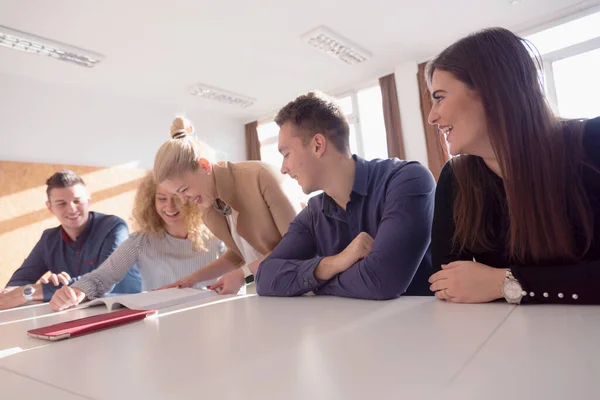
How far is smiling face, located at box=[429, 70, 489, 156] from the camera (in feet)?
3.49

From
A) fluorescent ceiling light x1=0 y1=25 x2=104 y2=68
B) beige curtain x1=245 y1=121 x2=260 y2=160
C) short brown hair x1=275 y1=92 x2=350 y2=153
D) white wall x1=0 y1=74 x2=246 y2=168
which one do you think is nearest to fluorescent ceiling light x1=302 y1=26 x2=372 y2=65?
fluorescent ceiling light x1=0 y1=25 x2=104 y2=68

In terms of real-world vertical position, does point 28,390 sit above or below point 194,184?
below

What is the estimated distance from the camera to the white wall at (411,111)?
5297 mm

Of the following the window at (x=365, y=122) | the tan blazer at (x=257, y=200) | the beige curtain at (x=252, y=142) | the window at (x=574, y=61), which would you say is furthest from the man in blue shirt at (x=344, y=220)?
the beige curtain at (x=252, y=142)

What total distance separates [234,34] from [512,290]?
12.8 ft

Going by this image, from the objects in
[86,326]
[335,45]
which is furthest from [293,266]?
[335,45]

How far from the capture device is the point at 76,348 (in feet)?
2.67

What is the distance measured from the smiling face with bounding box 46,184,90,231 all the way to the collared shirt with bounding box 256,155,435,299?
1.56 meters

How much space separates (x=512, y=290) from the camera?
85 centimetres

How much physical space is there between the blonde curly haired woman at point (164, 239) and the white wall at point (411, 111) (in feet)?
12.4

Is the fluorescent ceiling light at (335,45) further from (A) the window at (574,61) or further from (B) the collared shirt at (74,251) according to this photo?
(B) the collared shirt at (74,251)

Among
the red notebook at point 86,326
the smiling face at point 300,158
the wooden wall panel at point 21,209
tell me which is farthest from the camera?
the wooden wall panel at point 21,209

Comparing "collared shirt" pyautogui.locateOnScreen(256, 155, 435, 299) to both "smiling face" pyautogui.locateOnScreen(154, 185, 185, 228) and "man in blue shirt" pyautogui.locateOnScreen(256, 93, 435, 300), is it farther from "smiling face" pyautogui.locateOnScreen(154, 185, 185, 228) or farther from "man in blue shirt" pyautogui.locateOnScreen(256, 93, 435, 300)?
"smiling face" pyautogui.locateOnScreen(154, 185, 185, 228)

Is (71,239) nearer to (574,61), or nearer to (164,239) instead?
(164,239)
